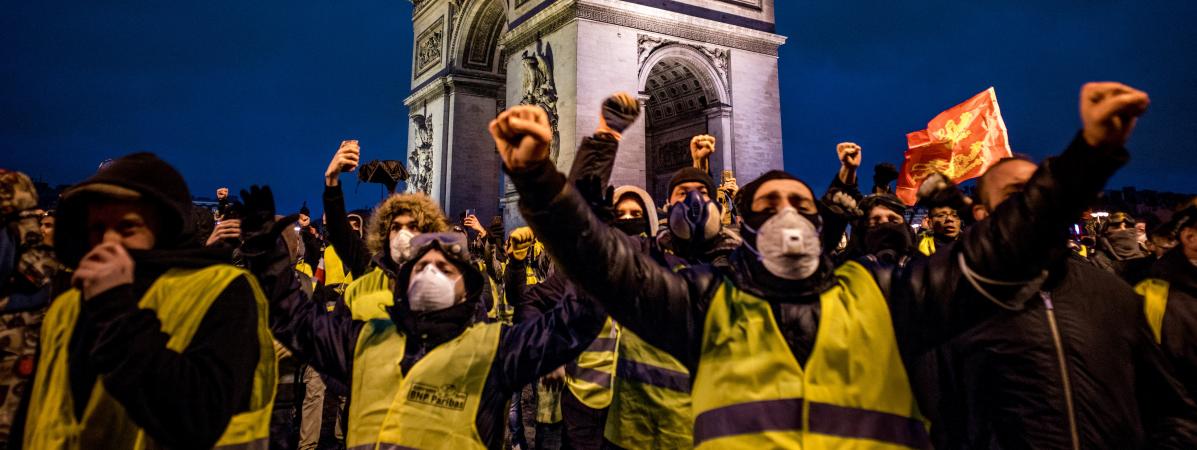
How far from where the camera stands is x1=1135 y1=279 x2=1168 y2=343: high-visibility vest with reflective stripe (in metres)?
2.22

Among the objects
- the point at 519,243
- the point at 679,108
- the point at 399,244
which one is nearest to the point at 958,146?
the point at 519,243

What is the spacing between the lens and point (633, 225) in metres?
3.37

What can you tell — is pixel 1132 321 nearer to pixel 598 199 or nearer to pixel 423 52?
pixel 598 199

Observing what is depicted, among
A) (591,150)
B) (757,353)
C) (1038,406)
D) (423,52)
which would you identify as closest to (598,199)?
(591,150)

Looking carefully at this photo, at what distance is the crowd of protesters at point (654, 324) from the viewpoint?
144cm

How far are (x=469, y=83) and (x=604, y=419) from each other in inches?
691

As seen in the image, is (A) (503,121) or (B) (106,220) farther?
(B) (106,220)

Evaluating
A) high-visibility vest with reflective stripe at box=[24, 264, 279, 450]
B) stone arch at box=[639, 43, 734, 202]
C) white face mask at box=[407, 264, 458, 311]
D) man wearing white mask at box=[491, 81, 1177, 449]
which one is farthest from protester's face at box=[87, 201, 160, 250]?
stone arch at box=[639, 43, 734, 202]

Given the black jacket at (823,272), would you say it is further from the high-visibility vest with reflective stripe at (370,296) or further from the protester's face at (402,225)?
the protester's face at (402,225)

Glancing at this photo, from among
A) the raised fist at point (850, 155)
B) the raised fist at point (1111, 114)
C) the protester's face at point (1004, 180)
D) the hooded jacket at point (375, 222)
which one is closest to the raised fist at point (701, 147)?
the raised fist at point (850, 155)

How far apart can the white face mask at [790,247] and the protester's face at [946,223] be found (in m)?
2.84

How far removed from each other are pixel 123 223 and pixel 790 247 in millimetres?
1822

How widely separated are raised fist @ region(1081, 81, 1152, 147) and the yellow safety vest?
1848 mm

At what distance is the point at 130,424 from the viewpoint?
155 cm
